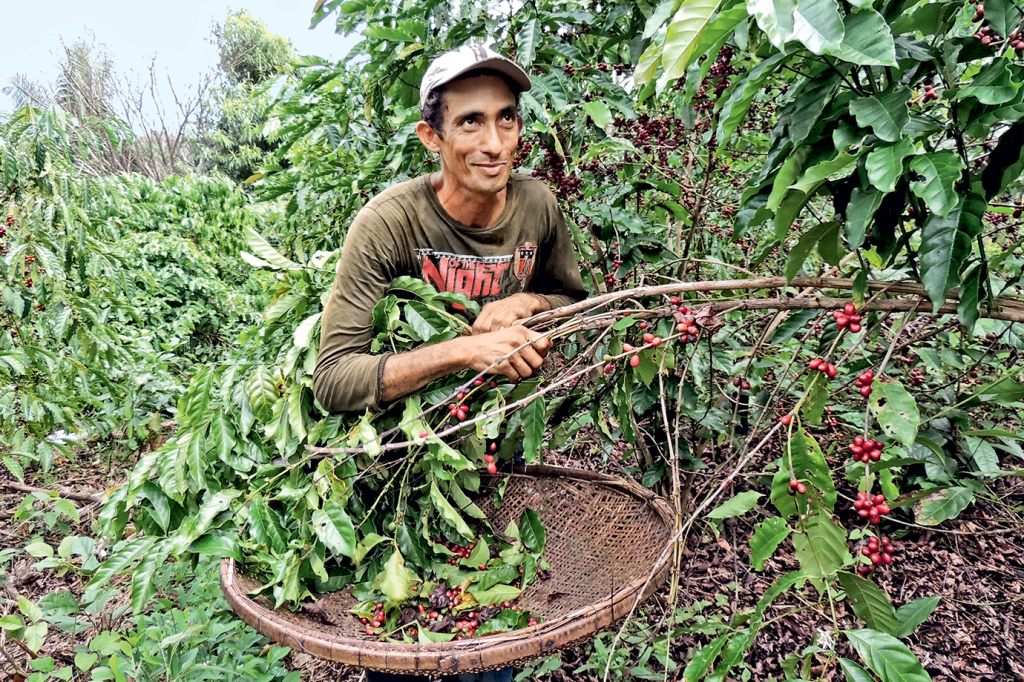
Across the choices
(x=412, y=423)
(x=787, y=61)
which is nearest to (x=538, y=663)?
(x=412, y=423)

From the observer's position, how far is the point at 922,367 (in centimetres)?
253

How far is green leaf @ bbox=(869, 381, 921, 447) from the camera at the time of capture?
106cm

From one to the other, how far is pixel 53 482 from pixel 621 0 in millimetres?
4064

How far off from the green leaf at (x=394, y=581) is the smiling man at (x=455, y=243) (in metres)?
0.43

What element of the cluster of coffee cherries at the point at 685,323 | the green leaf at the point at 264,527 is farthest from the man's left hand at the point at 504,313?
the green leaf at the point at 264,527

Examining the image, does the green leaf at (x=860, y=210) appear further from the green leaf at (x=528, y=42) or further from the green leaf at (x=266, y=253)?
the green leaf at (x=266, y=253)

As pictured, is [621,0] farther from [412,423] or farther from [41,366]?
[41,366]

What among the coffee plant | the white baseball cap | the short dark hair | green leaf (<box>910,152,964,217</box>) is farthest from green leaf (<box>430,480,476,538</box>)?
green leaf (<box>910,152,964,217</box>)

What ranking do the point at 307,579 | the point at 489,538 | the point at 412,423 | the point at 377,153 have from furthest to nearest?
the point at 377,153 → the point at 489,538 → the point at 307,579 → the point at 412,423

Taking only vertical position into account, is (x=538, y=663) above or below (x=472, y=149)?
below

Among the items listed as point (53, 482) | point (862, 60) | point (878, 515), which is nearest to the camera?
point (862, 60)

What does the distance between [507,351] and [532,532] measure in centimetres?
74

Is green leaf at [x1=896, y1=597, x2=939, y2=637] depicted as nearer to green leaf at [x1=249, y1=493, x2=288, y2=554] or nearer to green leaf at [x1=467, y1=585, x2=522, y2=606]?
green leaf at [x1=467, y1=585, x2=522, y2=606]

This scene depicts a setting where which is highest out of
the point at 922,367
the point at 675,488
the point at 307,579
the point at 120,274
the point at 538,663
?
the point at 120,274
